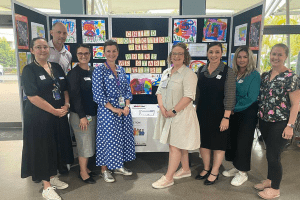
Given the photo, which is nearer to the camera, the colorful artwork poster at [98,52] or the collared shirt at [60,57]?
the collared shirt at [60,57]

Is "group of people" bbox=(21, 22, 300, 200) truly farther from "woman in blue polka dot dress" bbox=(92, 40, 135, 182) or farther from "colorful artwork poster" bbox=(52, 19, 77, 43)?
"colorful artwork poster" bbox=(52, 19, 77, 43)

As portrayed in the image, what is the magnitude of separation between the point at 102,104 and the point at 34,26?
4.29ft

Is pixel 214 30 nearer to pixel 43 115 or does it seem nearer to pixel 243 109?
pixel 243 109

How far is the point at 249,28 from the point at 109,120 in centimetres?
195

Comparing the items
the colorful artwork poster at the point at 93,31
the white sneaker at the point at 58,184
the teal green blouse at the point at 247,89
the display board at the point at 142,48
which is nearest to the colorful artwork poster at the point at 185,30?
the display board at the point at 142,48

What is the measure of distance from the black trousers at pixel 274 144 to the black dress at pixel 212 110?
0.37m

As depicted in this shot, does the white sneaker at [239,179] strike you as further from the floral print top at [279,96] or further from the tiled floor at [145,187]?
the floral print top at [279,96]

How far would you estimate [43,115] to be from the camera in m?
1.88

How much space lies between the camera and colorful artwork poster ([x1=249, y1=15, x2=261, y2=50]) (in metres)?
2.25

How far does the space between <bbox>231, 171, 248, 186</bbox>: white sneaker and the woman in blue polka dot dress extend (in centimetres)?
127

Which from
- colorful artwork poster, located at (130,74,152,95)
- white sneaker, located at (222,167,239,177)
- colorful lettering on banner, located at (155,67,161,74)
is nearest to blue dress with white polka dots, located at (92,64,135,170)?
colorful artwork poster, located at (130,74,152,95)

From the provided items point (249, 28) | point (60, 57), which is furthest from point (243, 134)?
point (60, 57)

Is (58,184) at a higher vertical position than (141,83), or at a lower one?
lower

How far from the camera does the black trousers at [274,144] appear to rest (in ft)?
6.12
